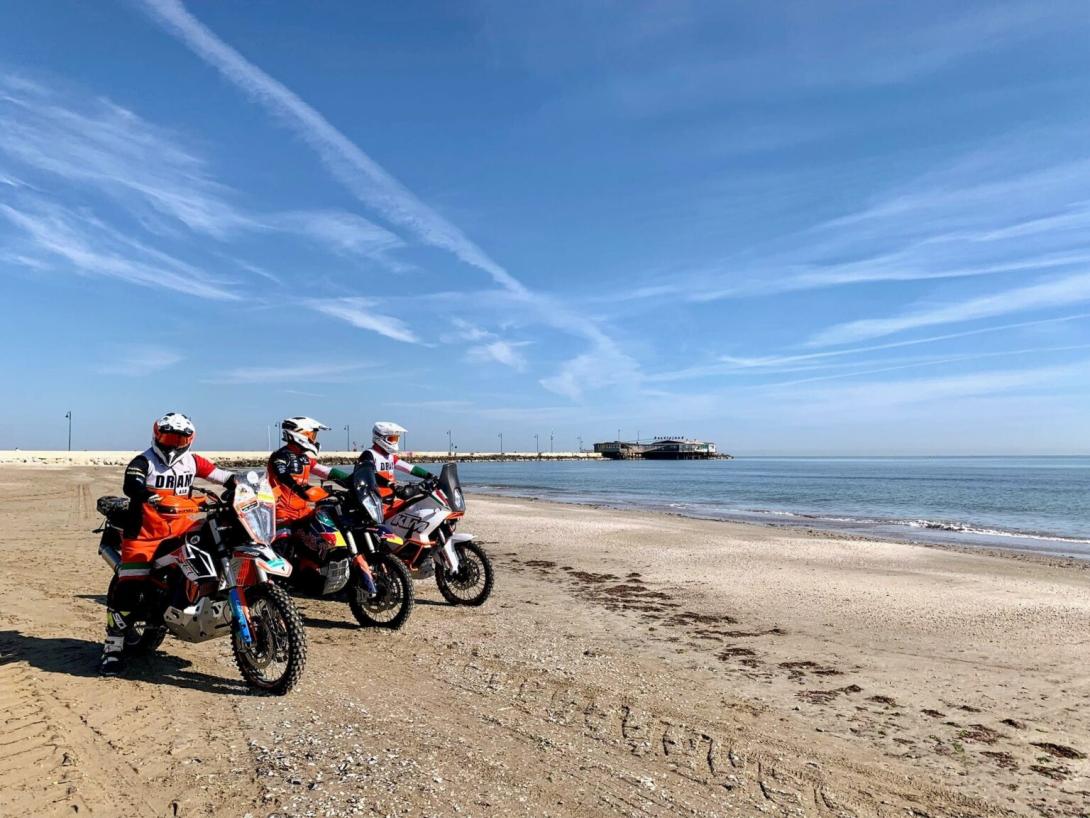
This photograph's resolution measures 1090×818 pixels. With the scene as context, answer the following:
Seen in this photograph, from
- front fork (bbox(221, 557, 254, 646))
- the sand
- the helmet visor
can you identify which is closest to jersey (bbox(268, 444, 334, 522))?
the sand

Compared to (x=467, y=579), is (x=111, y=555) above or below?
above

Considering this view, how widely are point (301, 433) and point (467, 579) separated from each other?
9.19 feet

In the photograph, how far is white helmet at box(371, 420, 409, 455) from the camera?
8578 millimetres

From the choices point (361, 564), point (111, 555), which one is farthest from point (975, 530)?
point (111, 555)

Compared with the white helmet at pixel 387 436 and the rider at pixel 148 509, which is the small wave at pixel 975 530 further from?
the rider at pixel 148 509

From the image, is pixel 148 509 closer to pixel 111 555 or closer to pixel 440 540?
pixel 111 555

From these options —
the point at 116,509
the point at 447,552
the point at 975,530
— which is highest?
the point at 116,509

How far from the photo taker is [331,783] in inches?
152

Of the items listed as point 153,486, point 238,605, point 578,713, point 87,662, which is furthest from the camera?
point 87,662

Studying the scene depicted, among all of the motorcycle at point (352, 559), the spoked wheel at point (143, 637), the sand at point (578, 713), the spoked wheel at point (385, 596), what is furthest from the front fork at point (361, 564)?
the spoked wheel at point (143, 637)

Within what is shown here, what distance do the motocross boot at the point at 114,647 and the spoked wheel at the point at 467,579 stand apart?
3.74m

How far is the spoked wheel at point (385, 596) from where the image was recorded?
289 inches

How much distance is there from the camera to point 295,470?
752cm

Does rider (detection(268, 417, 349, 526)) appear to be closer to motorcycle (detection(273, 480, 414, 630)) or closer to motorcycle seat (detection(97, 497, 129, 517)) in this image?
motorcycle (detection(273, 480, 414, 630))
